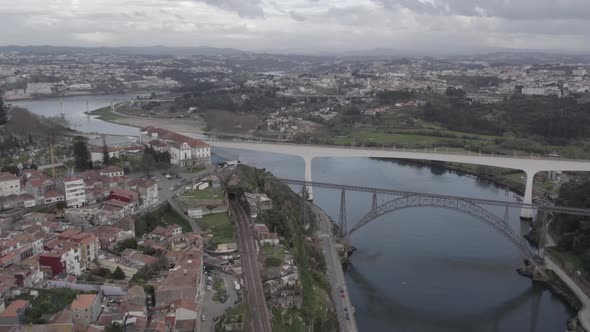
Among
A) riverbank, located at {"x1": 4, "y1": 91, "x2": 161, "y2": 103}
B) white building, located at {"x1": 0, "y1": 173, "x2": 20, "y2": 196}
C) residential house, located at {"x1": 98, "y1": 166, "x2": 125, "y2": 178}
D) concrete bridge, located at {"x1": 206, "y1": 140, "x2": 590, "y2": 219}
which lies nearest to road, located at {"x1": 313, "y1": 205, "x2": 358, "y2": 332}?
concrete bridge, located at {"x1": 206, "y1": 140, "x2": 590, "y2": 219}

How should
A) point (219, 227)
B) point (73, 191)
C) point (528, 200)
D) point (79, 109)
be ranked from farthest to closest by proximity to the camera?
point (79, 109) < point (528, 200) < point (73, 191) < point (219, 227)

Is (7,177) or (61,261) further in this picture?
(7,177)

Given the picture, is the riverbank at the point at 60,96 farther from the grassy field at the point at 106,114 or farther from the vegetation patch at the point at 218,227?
the vegetation patch at the point at 218,227

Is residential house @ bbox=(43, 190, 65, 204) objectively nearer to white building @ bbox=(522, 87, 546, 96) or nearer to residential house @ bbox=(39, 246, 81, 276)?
residential house @ bbox=(39, 246, 81, 276)

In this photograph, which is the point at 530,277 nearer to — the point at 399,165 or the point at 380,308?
the point at 380,308

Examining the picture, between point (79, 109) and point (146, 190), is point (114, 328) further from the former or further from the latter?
point (79, 109)

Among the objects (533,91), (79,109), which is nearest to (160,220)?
(79,109)

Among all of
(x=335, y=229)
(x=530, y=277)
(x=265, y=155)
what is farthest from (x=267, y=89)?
(x=530, y=277)
